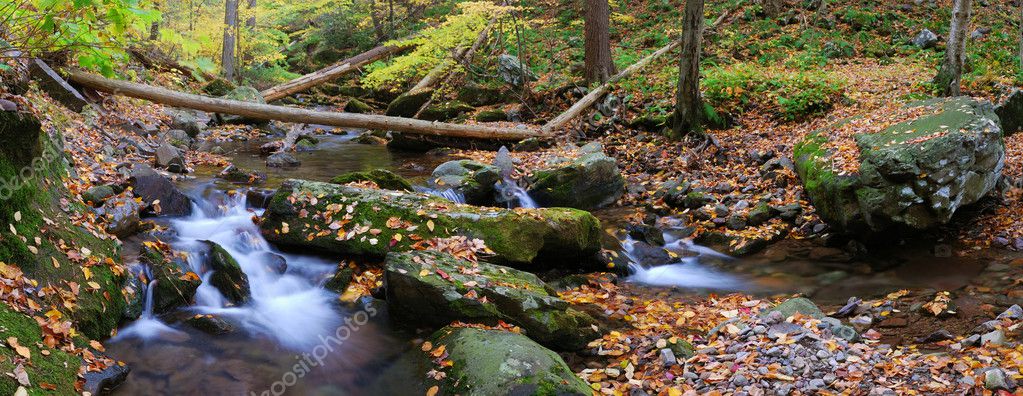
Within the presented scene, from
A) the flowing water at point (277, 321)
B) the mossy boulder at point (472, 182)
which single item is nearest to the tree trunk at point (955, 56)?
the flowing water at point (277, 321)

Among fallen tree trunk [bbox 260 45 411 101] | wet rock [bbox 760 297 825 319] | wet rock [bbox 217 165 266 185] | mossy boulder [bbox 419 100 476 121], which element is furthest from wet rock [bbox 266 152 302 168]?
wet rock [bbox 760 297 825 319]

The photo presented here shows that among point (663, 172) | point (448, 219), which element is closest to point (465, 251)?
point (448, 219)

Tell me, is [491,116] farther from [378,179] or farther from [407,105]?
[378,179]

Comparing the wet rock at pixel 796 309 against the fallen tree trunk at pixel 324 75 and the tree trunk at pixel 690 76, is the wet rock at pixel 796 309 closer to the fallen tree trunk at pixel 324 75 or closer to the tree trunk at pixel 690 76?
the tree trunk at pixel 690 76

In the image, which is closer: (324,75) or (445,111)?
(445,111)

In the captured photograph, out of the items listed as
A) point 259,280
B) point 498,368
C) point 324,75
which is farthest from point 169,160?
point 324,75

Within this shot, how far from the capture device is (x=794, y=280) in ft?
22.7

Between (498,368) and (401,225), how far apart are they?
9.81 ft

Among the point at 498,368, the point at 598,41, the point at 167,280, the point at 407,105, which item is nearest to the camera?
the point at 498,368

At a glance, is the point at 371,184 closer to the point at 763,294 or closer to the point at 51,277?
the point at 51,277

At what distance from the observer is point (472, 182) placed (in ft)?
31.8

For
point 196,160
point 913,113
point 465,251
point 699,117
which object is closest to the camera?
point 465,251

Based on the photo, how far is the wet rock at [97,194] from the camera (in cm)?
624

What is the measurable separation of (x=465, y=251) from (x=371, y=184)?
2663mm
